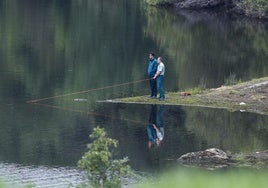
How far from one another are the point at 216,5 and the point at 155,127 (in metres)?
63.6

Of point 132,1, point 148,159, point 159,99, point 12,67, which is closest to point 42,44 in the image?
point 12,67

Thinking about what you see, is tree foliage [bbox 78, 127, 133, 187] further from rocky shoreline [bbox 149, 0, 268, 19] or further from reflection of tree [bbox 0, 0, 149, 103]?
rocky shoreline [bbox 149, 0, 268, 19]

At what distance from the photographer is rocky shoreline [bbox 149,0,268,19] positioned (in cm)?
7981

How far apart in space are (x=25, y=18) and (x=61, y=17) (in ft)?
11.0

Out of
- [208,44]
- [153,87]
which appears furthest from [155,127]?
[208,44]

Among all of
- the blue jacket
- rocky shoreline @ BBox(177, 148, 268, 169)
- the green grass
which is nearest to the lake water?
rocky shoreline @ BBox(177, 148, 268, 169)

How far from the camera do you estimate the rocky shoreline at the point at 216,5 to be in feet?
262

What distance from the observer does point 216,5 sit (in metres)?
87.3

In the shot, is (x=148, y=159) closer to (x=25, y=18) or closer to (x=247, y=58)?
(x=247, y=58)

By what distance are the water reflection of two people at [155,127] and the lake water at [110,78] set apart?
8 centimetres

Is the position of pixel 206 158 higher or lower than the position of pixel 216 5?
lower

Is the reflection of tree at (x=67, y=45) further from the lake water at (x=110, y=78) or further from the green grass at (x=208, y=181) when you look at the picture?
the green grass at (x=208, y=181)

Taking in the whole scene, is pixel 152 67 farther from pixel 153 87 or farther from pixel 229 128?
pixel 229 128

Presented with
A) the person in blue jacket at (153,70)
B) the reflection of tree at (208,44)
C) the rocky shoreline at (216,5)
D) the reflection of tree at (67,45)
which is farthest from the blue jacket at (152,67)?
the rocky shoreline at (216,5)
